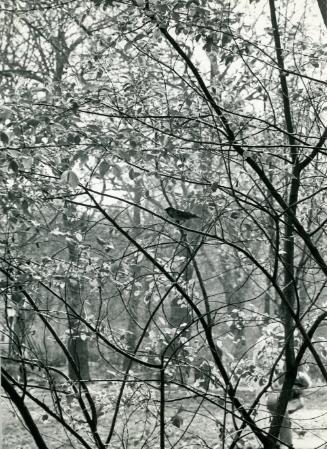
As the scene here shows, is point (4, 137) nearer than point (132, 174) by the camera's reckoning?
Yes

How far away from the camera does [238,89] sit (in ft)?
13.7

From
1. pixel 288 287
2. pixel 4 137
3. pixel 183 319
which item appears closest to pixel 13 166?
pixel 4 137

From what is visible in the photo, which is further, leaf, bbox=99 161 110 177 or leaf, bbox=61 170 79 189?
leaf, bbox=99 161 110 177

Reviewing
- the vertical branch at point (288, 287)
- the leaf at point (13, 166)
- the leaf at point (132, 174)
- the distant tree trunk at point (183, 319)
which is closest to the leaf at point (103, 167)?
the leaf at point (132, 174)

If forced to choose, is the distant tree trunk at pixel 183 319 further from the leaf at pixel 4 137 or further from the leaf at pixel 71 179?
the leaf at pixel 4 137

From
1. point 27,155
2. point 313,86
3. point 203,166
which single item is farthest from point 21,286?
point 313,86

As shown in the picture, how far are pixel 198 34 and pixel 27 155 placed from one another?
1.24 metres

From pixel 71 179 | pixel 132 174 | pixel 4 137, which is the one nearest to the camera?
pixel 71 179

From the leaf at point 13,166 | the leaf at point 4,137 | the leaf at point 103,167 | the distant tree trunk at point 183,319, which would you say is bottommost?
the distant tree trunk at point 183,319

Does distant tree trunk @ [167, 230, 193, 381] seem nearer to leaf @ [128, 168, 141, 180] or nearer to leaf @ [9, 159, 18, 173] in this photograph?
leaf @ [128, 168, 141, 180]

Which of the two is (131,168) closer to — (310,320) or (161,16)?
(161,16)

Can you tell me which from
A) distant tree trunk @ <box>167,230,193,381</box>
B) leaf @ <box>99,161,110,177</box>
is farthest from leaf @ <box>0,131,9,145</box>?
distant tree trunk @ <box>167,230,193,381</box>

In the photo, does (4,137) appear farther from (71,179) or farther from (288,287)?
(288,287)

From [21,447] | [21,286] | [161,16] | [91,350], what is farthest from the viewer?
[91,350]
